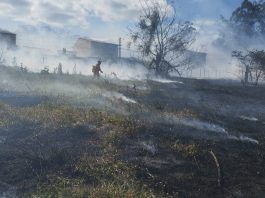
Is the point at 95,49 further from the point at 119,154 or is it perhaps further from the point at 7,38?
the point at 119,154

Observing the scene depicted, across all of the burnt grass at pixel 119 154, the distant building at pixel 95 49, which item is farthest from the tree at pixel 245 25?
the burnt grass at pixel 119 154

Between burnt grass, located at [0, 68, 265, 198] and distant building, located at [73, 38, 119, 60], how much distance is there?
144 ft

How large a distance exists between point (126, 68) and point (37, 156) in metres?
41.0

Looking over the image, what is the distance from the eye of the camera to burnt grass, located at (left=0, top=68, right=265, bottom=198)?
9383 millimetres

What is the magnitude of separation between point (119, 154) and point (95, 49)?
Result: 50.7 meters

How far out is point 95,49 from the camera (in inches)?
2404

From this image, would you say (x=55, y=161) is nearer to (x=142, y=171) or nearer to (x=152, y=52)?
(x=142, y=171)

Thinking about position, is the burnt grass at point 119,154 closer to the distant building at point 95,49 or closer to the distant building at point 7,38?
the distant building at point 7,38

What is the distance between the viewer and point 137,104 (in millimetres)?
18703

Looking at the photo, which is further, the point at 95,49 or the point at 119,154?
the point at 95,49

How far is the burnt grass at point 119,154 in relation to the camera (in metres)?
9.38

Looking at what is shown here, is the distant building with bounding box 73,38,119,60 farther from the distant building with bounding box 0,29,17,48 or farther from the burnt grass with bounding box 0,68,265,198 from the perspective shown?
the burnt grass with bounding box 0,68,265,198

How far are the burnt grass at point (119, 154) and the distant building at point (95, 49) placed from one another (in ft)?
144

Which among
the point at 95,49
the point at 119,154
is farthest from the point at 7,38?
the point at 119,154
